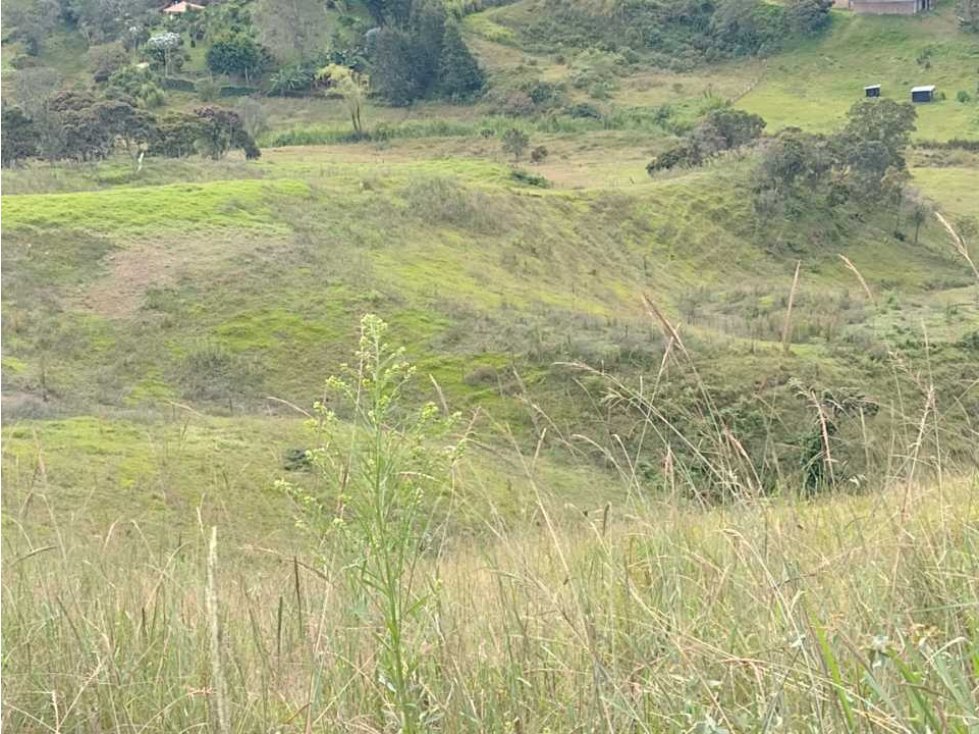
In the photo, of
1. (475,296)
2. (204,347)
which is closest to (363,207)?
(475,296)

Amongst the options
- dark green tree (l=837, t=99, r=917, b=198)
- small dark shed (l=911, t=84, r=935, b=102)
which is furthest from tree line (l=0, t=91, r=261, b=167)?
small dark shed (l=911, t=84, r=935, b=102)

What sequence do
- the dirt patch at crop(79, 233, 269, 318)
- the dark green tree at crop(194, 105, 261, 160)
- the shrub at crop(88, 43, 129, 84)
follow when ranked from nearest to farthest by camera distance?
the dirt patch at crop(79, 233, 269, 318), the dark green tree at crop(194, 105, 261, 160), the shrub at crop(88, 43, 129, 84)

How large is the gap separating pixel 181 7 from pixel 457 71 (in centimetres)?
1924

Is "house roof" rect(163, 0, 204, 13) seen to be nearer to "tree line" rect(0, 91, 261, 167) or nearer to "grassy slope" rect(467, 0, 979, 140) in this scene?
"grassy slope" rect(467, 0, 979, 140)

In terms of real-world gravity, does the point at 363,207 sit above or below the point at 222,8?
below

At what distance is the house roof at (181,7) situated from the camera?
64.2 m

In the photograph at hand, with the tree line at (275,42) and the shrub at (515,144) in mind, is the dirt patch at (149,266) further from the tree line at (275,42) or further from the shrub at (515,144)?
the tree line at (275,42)

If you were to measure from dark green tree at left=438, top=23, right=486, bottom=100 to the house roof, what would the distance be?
56.4 ft

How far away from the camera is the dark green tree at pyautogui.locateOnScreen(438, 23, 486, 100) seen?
184 ft

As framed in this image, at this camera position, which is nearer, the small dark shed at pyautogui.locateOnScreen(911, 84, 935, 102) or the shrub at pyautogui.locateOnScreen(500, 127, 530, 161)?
the shrub at pyautogui.locateOnScreen(500, 127, 530, 161)

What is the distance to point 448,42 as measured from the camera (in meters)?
55.9

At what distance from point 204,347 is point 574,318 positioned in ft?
21.4

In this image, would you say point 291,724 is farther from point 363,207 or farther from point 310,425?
point 363,207

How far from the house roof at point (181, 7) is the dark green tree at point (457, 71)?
56.4ft
